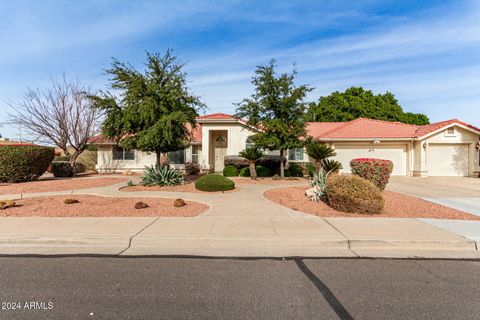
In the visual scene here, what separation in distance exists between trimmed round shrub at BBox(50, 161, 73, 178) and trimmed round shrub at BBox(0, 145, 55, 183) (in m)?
3.58

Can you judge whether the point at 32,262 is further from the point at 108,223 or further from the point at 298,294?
the point at 298,294

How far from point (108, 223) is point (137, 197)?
3.92 meters

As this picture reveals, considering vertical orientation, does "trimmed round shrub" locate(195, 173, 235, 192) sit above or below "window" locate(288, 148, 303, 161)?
below

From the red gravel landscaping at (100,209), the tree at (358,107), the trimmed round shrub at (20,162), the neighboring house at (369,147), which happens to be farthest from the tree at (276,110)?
the tree at (358,107)

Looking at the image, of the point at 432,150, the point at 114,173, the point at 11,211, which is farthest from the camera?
the point at 114,173

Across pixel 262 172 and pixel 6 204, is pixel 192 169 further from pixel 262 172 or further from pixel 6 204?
pixel 6 204

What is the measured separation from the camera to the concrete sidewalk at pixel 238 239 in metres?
4.94

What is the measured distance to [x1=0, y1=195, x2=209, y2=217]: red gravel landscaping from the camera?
296 inches

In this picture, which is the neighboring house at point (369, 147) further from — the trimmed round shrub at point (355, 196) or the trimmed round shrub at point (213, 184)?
the trimmed round shrub at point (355, 196)

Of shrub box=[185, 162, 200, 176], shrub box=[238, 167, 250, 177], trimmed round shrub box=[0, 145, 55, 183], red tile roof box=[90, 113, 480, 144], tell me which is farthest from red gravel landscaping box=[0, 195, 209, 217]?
shrub box=[185, 162, 200, 176]

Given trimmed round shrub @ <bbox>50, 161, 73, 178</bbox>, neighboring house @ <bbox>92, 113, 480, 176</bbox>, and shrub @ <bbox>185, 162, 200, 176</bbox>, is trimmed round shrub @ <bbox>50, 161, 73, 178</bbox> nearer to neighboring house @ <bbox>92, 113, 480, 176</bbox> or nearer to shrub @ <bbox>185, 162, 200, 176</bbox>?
neighboring house @ <bbox>92, 113, 480, 176</bbox>

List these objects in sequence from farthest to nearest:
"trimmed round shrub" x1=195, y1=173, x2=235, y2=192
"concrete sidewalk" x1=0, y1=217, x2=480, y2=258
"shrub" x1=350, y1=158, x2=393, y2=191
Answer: "trimmed round shrub" x1=195, y1=173, x2=235, y2=192 → "shrub" x1=350, y1=158, x2=393, y2=191 → "concrete sidewalk" x1=0, y1=217, x2=480, y2=258

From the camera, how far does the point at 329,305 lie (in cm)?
318

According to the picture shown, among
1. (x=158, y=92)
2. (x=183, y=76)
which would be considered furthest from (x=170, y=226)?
(x=183, y=76)
